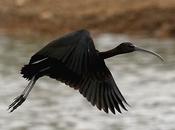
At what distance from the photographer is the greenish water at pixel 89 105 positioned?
47.2 ft

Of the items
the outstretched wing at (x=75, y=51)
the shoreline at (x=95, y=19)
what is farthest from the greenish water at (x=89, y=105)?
the outstretched wing at (x=75, y=51)

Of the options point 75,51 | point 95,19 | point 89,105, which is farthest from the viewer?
point 95,19

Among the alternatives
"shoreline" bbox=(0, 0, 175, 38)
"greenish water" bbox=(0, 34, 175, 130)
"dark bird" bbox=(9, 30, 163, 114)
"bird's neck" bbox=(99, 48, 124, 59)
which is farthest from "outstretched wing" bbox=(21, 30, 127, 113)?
"shoreline" bbox=(0, 0, 175, 38)

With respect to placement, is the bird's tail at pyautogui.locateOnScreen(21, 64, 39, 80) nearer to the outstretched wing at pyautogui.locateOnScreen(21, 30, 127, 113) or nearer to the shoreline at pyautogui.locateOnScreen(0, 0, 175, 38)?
the outstretched wing at pyautogui.locateOnScreen(21, 30, 127, 113)

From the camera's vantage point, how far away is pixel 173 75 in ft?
57.5

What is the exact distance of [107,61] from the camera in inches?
749

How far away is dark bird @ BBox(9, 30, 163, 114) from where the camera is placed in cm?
890

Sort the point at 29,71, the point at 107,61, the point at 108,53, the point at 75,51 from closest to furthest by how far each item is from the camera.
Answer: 1. the point at 75,51
2. the point at 29,71
3. the point at 108,53
4. the point at 107,61

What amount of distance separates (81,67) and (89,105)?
6.97 m

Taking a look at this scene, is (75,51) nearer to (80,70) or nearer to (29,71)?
(80,70)

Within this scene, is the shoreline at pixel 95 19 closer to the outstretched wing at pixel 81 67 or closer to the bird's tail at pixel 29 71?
the outstretched wing at pixel 81 67

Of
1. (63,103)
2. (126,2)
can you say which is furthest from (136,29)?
(63,103)

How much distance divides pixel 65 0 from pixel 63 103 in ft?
24.9

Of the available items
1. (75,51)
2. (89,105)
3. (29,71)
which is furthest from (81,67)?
(89,105)
